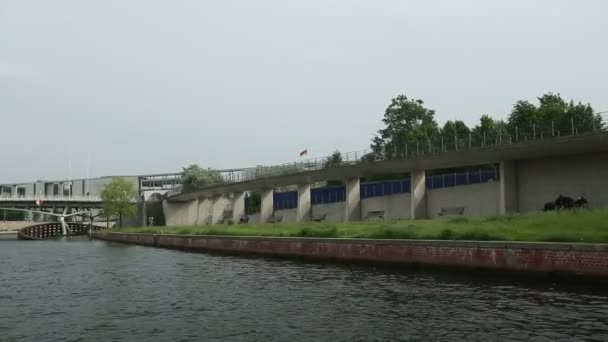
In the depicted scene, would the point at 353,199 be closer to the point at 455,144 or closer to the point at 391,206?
the point at 391,206

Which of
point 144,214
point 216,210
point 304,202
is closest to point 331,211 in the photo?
point 304,202

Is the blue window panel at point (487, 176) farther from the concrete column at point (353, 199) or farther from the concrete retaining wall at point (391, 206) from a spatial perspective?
the concrete column at point (353, 199)

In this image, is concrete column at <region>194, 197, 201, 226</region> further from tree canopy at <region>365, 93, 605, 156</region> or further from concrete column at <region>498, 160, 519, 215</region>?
concrete column at <region>498, 160, 519, 215</region>

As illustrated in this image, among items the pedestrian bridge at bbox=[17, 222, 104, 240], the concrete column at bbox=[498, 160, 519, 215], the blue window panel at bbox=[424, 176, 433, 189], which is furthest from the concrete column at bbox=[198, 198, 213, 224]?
the concrete column at bbox=[498, 160, 519, 215]

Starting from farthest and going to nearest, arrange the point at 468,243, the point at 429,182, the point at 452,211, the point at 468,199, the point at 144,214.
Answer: the point at 144,214 → the point at 429,182 → the point at 452,211 → the point at 468,199 → the point at 468,243

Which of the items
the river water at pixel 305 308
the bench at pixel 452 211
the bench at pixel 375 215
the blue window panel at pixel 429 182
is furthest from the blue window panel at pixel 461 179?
the river water at pixel 305 308

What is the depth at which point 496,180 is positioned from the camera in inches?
2377

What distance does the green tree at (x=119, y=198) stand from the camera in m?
116

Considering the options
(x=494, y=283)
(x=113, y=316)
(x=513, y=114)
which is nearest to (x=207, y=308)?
(x=113, y=316)

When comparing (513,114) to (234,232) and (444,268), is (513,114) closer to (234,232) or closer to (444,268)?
(234,232)

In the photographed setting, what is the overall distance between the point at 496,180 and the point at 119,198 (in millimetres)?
80982

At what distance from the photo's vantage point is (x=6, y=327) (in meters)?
17.0

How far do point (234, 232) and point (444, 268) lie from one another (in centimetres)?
3102

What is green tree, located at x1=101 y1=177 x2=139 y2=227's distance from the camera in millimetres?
115812
